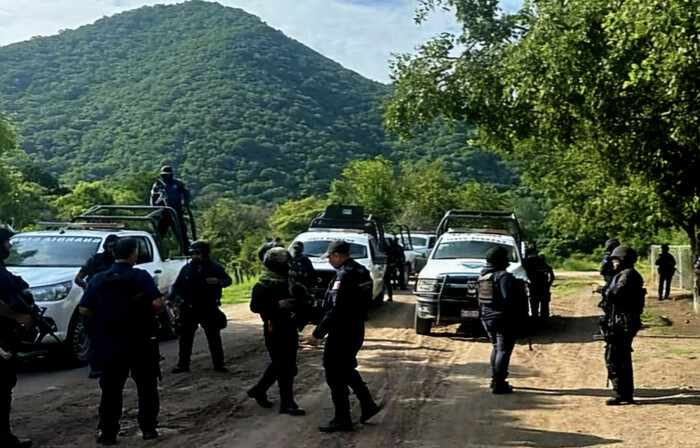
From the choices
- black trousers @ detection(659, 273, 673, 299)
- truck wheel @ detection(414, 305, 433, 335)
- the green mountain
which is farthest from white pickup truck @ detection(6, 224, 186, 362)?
the green mountain

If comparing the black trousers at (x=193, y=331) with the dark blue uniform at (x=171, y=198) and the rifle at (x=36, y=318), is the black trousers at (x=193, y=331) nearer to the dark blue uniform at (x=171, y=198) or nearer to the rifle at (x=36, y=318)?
the rifle at (x=36, y=318)

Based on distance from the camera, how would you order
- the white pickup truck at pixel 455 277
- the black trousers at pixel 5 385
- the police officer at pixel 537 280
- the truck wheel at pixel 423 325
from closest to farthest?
the black trousers at pixel 5 385 < the white pickup truck at pixel 455 277 < the truck wheel at pixel 423 325 < the police officer at pixel 537 280

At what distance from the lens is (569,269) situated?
55344mm

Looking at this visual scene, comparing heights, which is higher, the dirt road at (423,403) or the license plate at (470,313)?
the license plate at (470,313)

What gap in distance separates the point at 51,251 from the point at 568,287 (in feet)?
76.5

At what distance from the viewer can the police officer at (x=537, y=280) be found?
1697cm

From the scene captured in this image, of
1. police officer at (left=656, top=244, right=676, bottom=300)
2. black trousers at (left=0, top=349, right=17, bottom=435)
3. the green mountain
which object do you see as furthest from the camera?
the green mountain

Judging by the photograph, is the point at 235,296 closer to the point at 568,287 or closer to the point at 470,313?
the point at 470,313

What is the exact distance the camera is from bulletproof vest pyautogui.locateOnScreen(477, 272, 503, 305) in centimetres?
1031

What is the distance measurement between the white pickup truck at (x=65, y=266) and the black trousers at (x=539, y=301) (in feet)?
22.5

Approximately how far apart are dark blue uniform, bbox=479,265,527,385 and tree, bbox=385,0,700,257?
11.1 ft

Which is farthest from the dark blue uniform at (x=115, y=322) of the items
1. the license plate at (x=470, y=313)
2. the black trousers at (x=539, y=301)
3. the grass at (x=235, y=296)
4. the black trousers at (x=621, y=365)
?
the grass at (x=235, y=296)

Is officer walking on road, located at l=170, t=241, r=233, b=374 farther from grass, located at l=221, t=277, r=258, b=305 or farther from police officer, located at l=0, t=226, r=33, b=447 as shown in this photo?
grass, located at l=221, t=277, r=258, b=305

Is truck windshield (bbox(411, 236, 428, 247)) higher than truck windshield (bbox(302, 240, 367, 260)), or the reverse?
truck windshield (bbox(302, 240, 367, 260))
